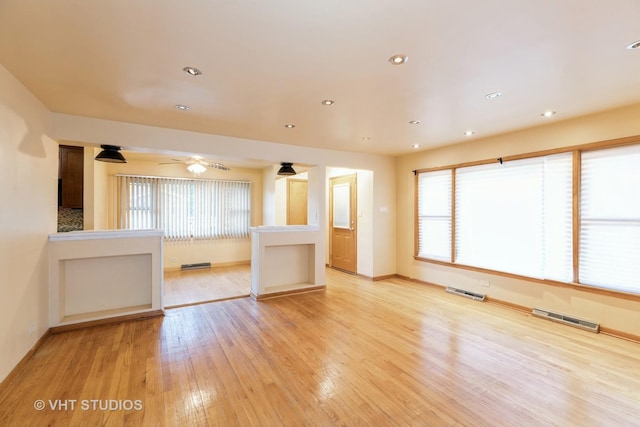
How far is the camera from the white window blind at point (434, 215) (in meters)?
5.22

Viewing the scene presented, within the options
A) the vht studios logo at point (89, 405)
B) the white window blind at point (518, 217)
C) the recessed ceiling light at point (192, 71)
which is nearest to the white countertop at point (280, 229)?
the white window blind at point (518, 217)

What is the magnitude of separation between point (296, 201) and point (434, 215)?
3.74m

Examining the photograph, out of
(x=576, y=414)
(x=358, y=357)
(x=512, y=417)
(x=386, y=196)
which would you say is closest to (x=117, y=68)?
(x=358, y=357)

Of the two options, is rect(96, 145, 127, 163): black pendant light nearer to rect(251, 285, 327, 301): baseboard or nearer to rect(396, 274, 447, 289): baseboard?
rect(251, 285, 327, 301): baseboard

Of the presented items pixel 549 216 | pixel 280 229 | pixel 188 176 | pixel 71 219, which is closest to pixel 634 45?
pixel 549 216

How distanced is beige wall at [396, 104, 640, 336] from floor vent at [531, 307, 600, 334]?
8 centimetres

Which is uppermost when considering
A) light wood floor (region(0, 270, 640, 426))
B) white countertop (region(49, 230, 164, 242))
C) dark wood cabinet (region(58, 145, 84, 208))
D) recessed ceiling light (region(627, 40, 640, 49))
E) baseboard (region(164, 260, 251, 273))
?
recessed ceiling light (region(627, 40, 640, 49))

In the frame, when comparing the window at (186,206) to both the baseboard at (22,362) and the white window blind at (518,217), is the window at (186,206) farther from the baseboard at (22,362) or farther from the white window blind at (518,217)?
the white window blind at (518,217)

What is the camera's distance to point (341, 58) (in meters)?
2.17

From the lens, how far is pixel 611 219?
3324mm

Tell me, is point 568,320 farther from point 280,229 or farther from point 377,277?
point 280,229

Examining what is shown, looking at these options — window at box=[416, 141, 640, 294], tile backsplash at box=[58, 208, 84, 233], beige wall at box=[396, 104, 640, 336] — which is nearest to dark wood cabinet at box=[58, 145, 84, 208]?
tile backsplash at box=[58, 208, 84, 233]

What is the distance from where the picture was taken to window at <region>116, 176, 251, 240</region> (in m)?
6.31

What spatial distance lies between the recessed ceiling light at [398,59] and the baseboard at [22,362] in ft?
13.3
